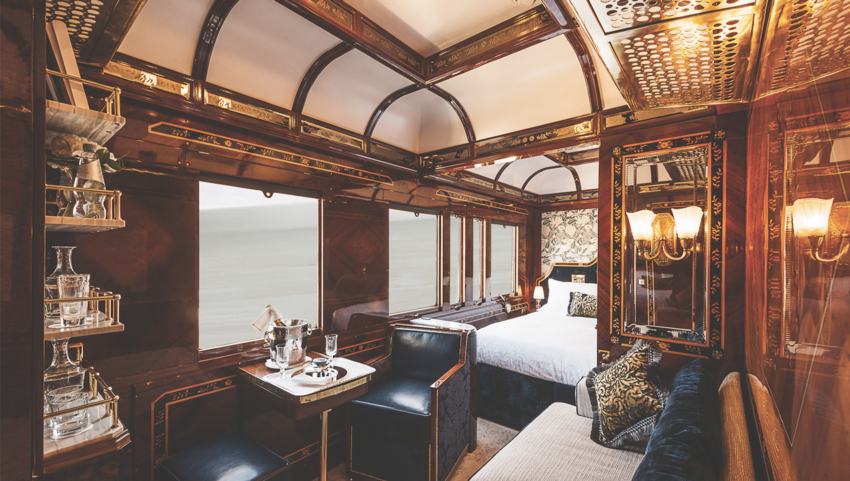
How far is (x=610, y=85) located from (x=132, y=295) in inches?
127

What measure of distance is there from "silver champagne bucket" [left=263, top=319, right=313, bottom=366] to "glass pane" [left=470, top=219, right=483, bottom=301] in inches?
107

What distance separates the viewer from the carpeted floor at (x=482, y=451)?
2607 mm

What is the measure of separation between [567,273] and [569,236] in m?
0.61

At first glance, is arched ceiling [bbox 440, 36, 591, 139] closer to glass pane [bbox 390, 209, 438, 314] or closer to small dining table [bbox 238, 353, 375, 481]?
glass pane [bbox 390, 209, 438, 314]

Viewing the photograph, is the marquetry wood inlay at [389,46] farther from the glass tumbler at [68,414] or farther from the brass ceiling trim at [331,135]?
the glass tumbler at [68,414]

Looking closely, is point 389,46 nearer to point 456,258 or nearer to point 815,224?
point 815,224

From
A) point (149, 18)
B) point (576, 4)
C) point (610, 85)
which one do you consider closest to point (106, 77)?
point (149, 18)

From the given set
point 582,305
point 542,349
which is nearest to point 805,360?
point 542,349

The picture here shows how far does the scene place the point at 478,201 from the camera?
15.3 feet

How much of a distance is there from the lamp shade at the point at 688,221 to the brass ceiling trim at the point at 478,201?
93.9 inches

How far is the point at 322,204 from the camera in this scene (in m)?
2.84

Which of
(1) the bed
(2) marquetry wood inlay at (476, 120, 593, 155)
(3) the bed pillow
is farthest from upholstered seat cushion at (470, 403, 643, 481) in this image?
(3) the bed pillow

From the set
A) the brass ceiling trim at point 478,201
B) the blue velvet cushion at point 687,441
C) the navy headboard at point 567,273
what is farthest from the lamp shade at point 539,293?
the blue velvet cushion at point 687,441

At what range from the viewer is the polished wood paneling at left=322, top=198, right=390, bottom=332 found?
288 cm
